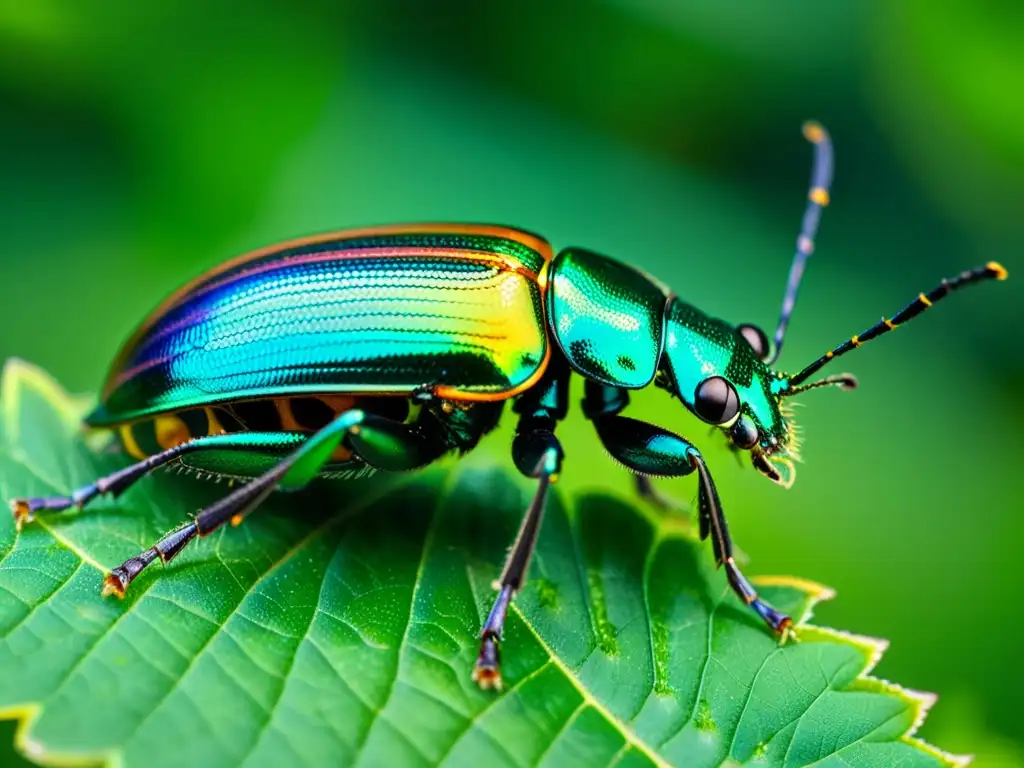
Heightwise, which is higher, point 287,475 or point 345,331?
point 345,331

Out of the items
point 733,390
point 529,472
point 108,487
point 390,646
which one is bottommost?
point 108,487

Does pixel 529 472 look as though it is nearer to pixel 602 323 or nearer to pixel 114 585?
pixel 602 323

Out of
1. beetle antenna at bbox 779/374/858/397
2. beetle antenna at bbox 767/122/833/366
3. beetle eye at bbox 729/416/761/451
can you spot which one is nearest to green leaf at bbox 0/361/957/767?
beetle eye at bbox 729/416/761/451

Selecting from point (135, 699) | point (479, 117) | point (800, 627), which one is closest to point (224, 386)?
point (135, 699)

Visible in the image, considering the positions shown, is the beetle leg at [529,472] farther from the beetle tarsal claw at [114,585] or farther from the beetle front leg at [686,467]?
the beetle tarsal claw at [114,585]

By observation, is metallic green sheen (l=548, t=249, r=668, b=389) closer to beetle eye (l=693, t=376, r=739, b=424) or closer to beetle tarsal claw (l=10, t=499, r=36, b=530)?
beetle eye (l=693, t=376, r=739, b=424)

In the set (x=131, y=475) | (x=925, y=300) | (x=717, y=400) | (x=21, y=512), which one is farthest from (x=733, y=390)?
(x=21, y=512)
